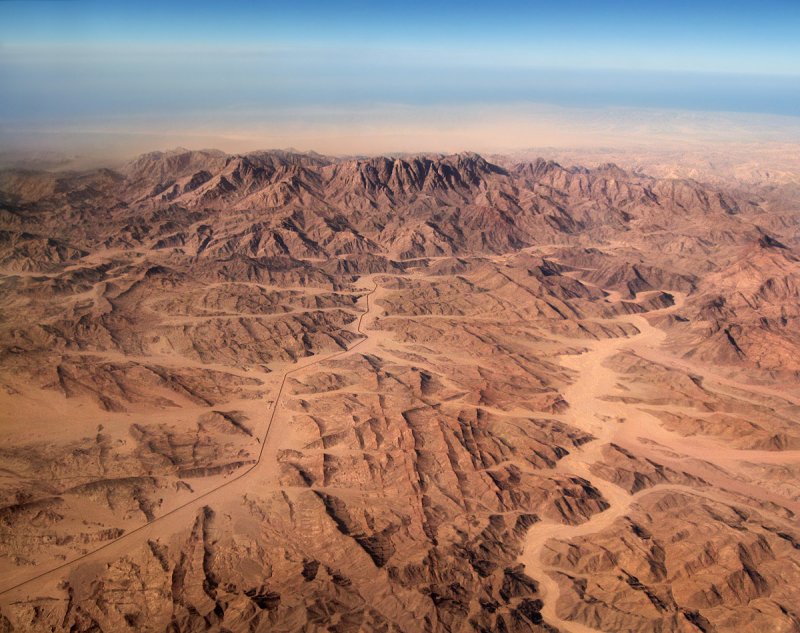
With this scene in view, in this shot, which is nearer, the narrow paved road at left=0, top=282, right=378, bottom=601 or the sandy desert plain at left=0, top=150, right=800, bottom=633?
the sandy desert plain at left=0, top=150, right=800, bottom=633

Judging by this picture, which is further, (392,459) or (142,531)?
(392,459)

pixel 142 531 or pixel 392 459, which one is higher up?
pixel 392 459

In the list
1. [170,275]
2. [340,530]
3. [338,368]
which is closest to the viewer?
[340,530]

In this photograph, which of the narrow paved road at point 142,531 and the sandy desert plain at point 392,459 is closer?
the sandy desert plain at point 392,459

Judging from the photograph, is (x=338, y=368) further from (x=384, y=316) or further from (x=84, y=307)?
(x=84, y=307)

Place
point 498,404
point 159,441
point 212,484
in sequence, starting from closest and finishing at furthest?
point 212,484 → point 159,441 → point 498,404

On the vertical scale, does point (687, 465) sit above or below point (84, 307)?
below

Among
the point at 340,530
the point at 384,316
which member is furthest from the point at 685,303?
the point at 340,530

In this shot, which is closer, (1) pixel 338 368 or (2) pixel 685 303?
(1) pixel 338 368
